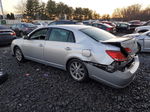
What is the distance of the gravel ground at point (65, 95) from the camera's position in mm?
2379

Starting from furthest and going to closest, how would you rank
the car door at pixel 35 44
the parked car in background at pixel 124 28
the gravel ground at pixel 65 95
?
1. the parked car in background at pixel 124 28
2. the car door at pixel 35 44
3. the gravel ground at pixel 65 95

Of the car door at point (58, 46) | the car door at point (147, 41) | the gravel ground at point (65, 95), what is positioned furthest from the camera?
the car door at point (147, 41)

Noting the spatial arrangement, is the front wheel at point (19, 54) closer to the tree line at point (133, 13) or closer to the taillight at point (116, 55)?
the taillight at point (116, 55)

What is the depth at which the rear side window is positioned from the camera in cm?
329

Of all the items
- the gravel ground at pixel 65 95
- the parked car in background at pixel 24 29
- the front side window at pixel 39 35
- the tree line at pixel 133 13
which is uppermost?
the tree line at pixel 133 13

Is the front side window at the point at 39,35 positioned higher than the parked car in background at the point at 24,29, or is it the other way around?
the parked car in background at the point at 24,29

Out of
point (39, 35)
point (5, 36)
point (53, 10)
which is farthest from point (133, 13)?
point (39, 35)

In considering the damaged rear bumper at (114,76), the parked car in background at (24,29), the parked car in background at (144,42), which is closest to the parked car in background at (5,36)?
the parked car in background at (24,29)

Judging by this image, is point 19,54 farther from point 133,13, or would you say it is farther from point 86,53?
point 133,13

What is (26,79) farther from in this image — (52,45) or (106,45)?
(106,45)

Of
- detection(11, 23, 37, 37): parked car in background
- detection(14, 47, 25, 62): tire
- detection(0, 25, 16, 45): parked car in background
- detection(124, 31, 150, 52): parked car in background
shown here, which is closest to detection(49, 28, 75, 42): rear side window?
detection(14, 47, 25, 62): tire

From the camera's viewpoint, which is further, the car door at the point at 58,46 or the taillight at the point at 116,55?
the car door at the point at 58,46

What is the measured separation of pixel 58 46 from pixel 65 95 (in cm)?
137

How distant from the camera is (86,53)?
2.84 meters
